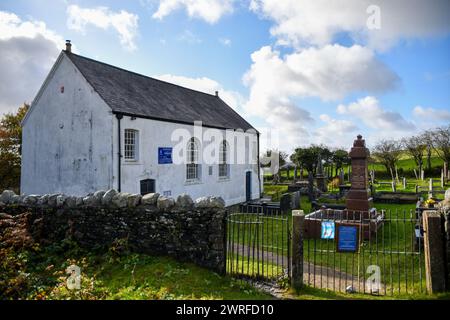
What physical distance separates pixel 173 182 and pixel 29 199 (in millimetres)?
9375

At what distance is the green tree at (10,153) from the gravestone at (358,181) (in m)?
26.8

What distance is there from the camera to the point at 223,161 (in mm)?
24016

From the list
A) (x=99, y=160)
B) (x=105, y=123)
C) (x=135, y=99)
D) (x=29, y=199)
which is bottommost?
(x=29, y=199)

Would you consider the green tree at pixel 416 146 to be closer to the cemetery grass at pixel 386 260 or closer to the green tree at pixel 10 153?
the cemetery grass at pixel 386 260

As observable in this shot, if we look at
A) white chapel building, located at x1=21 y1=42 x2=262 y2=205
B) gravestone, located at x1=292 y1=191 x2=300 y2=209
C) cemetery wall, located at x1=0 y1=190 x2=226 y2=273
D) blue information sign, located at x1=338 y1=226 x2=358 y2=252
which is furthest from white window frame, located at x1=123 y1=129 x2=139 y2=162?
blue information sign, located at x1=338 y1=226 x2=358 y2=252

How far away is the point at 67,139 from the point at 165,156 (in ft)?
16.8

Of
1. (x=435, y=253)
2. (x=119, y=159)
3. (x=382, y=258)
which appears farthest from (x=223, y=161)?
(x=435, y=253)

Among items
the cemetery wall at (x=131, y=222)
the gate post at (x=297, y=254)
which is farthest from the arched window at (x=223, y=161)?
the gate post at (x=297, y=254)

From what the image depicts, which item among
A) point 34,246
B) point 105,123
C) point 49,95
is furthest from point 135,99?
point 34,246

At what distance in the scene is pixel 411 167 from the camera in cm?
4688

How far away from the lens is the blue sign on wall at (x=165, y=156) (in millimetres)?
17844

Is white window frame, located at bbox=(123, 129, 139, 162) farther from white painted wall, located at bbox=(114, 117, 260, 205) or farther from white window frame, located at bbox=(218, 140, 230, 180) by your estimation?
white window frame, located at bbox=(218, 140, 230, 180)

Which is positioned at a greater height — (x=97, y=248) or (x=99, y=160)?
(x=99, y=160)
